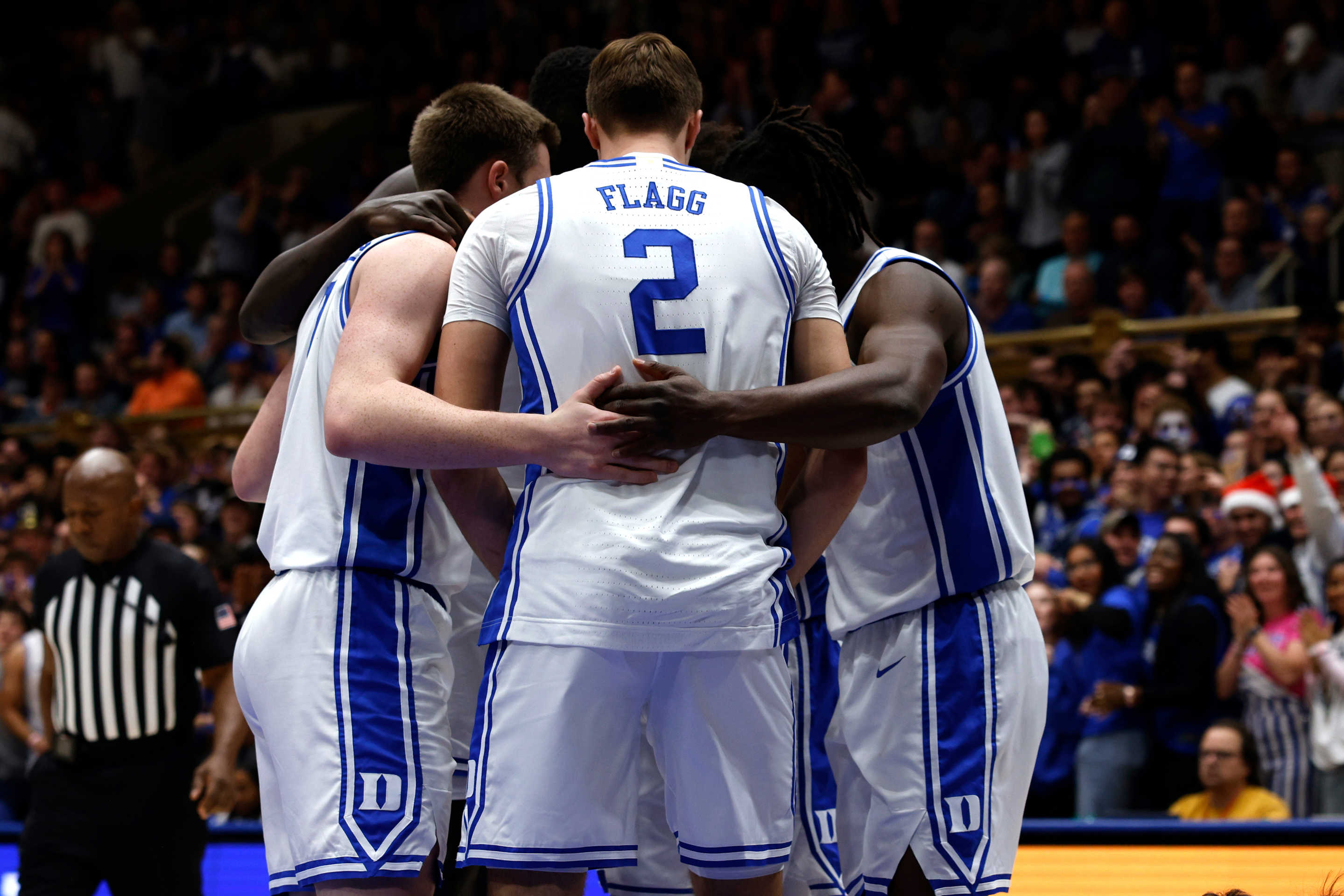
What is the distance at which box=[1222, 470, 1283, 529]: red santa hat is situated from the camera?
7.19 metres

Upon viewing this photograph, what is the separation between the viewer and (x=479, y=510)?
9.36ft

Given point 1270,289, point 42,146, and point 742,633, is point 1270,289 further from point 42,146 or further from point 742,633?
point 42,146

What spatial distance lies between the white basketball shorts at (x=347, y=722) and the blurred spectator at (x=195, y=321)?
1136 centimetres

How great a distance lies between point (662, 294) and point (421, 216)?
68cm

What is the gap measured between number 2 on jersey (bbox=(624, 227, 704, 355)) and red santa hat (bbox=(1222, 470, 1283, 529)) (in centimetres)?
530

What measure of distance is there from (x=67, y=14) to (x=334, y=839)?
18.6m

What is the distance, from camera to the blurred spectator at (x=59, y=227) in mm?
15297

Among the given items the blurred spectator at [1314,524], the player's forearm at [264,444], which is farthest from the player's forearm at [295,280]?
the blurred spectator at [1314,524]

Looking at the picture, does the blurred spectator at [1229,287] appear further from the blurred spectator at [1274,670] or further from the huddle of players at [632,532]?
the huddle of players at [632,532]

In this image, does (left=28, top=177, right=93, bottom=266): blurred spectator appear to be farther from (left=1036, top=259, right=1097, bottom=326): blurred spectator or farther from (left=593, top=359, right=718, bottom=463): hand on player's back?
(left=593, top=359, right=718, bottom=463): hand on player's back

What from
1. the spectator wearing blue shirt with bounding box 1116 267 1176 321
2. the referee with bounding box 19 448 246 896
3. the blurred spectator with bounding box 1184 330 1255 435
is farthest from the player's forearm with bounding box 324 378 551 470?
the spectator wearing blue shirt with bounding box 1116 267 1176 321

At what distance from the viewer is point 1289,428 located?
7.12m

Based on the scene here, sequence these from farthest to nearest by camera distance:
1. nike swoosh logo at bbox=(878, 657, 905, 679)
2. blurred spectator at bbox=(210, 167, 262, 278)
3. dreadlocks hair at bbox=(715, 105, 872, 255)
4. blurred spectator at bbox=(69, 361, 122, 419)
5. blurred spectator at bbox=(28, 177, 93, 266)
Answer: blurred spectator at bbox=(28, 177, 93, 266) < blurred spectator at bbox=(210, 167, 262, 278) < blurred spectator at bbox=(69, 361, 122, 419) < dreadlocks hair at bbox=(715, 105, 872, 255) < nike swoosh logo at bbox=(878, 657, 905, 679)

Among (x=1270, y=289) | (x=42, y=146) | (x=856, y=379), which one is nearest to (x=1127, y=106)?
(x=1270, y=289)
